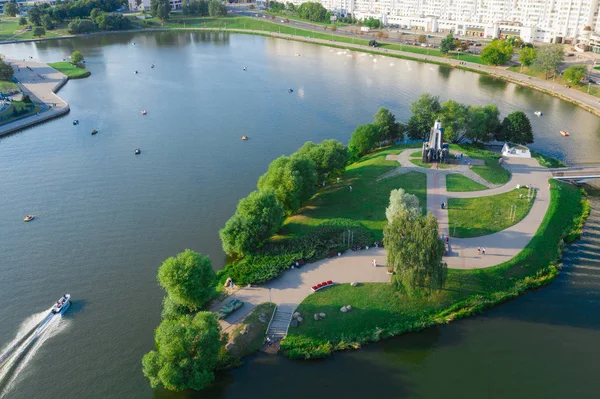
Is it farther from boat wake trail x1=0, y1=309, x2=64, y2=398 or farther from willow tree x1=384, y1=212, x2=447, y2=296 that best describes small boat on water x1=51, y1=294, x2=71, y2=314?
willow tree x1=384, y1=212, x2=447, y2=296

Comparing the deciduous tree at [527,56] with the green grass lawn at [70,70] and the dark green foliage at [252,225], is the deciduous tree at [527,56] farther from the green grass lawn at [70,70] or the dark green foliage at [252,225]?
the green grass lawn at [70,70]

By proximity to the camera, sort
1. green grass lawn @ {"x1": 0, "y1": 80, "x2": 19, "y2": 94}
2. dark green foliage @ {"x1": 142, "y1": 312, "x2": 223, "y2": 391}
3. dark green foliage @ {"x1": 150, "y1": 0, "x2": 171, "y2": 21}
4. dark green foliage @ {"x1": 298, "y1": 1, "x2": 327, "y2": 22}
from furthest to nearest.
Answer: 1. dark green foliage @ {"x1": 298, "y1": 1, "x2": 327, "y2": 22}
2. dark green foliage @ {"x1": 150, "y1": 0, "x2": 171, "y2": 21}
3. green grass lawn @ {"x1": 0, "y1": 80, "x2": 19, "y2": 94}
4. dark green foliage @ {"x1": 142, "y1": 312, "x2": 223, "y2": 391}

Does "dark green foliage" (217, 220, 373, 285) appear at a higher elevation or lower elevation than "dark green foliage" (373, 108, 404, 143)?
lower

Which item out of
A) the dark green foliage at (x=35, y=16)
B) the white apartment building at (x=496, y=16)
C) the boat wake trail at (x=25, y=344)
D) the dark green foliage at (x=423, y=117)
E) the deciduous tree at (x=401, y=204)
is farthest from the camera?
the dark green foliage at (x=35, y=16)

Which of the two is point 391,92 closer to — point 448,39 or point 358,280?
point 448,39

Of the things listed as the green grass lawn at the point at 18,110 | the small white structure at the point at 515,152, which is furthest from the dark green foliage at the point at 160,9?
the small white structure at the point at 515,152

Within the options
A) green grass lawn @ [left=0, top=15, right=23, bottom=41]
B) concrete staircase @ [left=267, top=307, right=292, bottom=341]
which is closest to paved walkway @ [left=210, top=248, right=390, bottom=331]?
concrete staircase @ [left=267, top=307, right=292, bottom=341]
